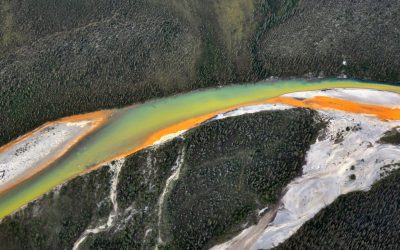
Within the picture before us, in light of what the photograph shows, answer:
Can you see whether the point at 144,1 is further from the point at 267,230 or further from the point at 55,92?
the point at 267,230

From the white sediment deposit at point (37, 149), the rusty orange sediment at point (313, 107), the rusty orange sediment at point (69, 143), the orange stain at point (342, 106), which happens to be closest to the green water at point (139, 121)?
the rusty orange sediment at point (69, 143)

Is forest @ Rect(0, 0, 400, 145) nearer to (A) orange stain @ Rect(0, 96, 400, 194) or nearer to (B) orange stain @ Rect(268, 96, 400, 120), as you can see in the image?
(A) orange stain @ Rect(0, 96, 400, 194)

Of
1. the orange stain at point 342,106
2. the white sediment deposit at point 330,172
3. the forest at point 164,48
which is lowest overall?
the white sediment deposit at point 330,172

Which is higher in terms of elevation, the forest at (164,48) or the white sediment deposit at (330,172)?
the forest at (164,48)

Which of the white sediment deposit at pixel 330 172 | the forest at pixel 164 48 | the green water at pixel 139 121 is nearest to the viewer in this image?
the white sediment deposit at pixel 330 172

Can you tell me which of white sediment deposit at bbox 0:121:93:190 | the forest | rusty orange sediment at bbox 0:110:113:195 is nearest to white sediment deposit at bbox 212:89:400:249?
the forest

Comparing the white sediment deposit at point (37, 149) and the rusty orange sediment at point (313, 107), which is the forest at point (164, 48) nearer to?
the white sediment deposit at point (37, 149)

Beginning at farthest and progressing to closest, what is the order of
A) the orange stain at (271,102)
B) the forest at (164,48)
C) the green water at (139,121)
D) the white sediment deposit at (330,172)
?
1. the forest at (164,48)
2. the orange stain at (271,102)
3. the green water at (139,121)
4. the white sediment deposit at (330,172)
